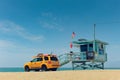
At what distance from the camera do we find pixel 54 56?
116 ft

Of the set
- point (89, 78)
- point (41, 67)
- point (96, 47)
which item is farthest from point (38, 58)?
point (89, 78)

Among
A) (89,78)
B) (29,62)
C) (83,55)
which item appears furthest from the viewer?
(83,55)

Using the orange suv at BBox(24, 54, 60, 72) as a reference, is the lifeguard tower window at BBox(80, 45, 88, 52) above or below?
above

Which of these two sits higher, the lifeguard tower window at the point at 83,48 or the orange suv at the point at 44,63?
the lifeguard tower window at the point at 83,48

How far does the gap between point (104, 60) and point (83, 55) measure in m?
5.62

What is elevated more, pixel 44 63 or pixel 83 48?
pixel 83 48

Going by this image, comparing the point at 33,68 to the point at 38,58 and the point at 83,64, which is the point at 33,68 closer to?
the point at 38,58

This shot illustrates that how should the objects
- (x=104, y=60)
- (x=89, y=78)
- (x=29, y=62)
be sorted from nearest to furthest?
(x=89, y=78)
(x=29, y=62)
(x=104, y=60)

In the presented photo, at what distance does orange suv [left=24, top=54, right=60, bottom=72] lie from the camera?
3425cm

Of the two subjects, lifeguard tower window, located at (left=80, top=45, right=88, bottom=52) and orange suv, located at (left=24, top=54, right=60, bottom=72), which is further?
lifeguard tower window, located at (left=80, top=45, right=88, bottom=52)

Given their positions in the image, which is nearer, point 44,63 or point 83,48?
point 44,63

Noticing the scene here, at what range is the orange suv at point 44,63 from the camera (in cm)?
3425

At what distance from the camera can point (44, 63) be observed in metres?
34.6

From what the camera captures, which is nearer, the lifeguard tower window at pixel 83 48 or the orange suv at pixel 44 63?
the orange suv at pixel 44 63
